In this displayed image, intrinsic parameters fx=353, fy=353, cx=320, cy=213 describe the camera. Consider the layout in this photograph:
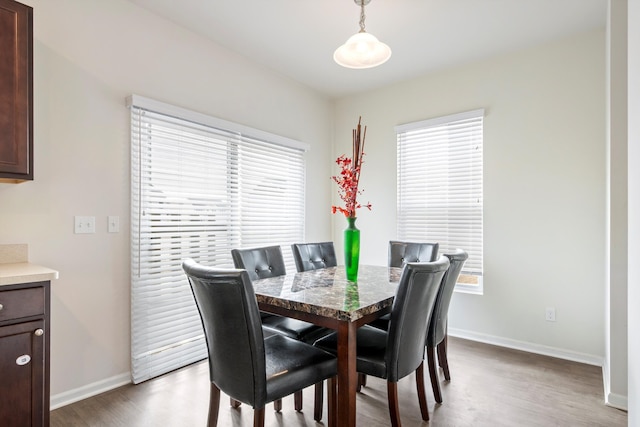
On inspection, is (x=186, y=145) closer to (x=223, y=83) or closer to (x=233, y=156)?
(x=233, y=156)

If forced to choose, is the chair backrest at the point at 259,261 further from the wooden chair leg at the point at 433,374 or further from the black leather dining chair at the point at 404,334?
the wooden chair leg at the point at 433,374

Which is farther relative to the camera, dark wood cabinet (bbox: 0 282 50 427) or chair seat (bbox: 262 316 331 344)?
chair seat (bbox: 262 316 331 344)

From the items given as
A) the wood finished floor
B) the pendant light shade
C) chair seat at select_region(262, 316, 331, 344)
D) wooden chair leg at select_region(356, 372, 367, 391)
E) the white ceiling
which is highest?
the white ceiling

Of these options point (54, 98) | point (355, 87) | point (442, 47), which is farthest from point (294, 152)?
point (54, 98)

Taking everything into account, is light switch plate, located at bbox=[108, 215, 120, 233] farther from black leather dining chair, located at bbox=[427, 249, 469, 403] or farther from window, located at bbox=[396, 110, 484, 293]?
window, located at bbox=[396, 110, 484, 293]

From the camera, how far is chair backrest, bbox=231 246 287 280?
242cm

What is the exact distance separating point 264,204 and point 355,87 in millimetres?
1806

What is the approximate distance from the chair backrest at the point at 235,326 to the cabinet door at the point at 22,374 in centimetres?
88

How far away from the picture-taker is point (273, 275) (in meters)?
2.62

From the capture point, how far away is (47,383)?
1757 millimetres

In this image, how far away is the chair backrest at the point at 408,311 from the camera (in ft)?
5.51

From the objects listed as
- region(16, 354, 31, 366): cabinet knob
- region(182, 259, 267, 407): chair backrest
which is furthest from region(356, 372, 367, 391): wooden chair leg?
region(16, 354, 31, 366): cabinet knob

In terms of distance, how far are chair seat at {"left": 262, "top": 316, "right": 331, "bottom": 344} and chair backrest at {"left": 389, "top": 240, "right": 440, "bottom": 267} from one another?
40.5 inches

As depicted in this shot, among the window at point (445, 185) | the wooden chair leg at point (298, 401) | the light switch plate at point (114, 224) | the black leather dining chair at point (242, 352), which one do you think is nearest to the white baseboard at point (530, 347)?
the window at point (445, 185)
